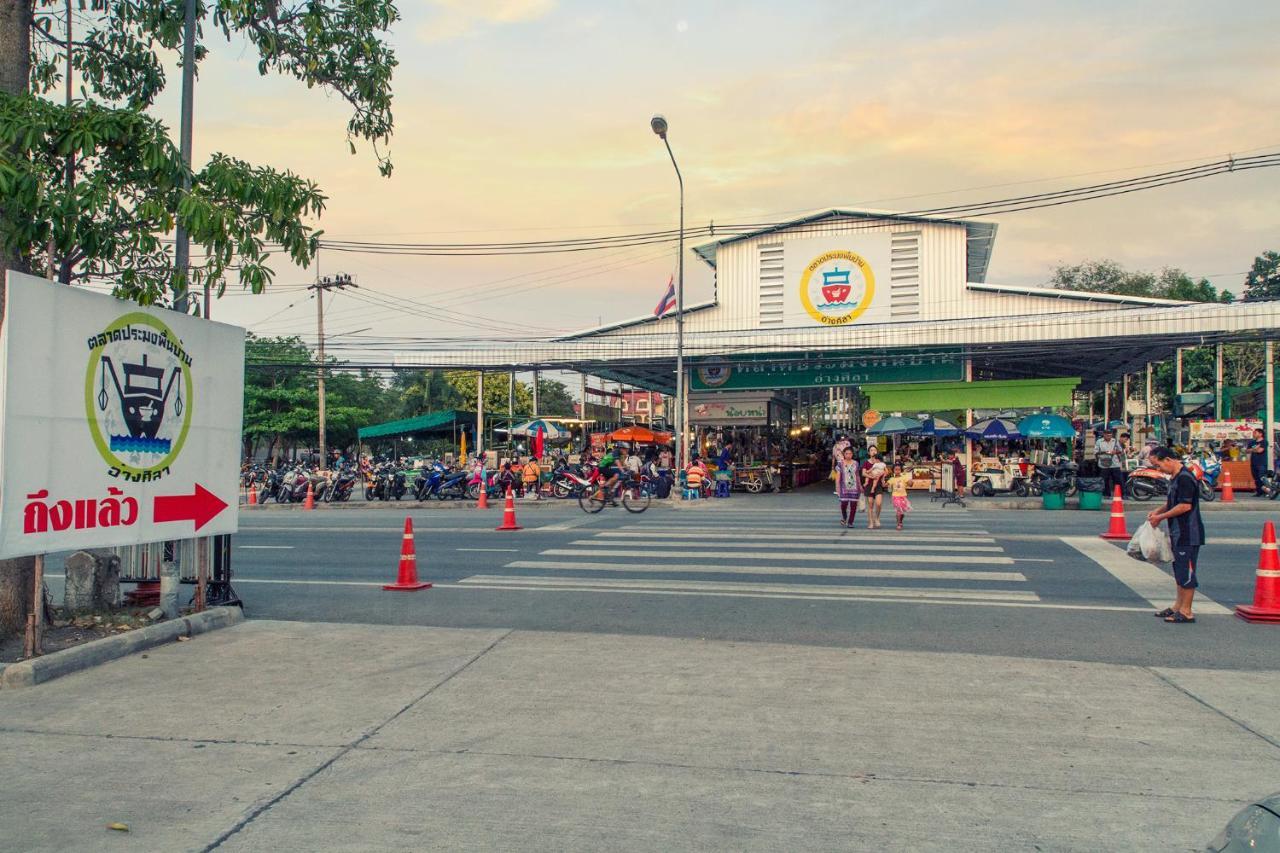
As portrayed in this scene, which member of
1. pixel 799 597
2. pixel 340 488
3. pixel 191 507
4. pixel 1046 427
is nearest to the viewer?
pixel 191 507

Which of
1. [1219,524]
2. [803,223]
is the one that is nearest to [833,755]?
[1219,524]

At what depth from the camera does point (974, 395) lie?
30.9 meters

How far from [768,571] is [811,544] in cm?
310

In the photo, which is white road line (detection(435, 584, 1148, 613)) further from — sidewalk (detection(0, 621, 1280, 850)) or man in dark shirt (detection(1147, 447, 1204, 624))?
sidewalk (detection(0, 621, 1280, 850))

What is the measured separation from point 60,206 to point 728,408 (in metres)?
28.3

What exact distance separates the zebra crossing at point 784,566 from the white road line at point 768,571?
13mm

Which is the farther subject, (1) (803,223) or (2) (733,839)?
(1) (803,223)

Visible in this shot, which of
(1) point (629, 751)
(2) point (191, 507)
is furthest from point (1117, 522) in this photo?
(2) point (191, 507)

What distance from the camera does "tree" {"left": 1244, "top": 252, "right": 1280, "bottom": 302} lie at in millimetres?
64688

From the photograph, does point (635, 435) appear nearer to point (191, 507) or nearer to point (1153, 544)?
point (1153, 544)

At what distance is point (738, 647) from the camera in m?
8.13

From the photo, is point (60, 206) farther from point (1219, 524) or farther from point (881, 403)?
point (881, 403)

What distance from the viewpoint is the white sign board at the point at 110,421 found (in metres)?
6.96

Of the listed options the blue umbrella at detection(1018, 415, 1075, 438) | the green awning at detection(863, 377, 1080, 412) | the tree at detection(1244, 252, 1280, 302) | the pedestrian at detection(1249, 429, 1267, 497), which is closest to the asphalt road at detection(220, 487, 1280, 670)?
the pedestrian at detection(1249, 429, 1267, 497)
